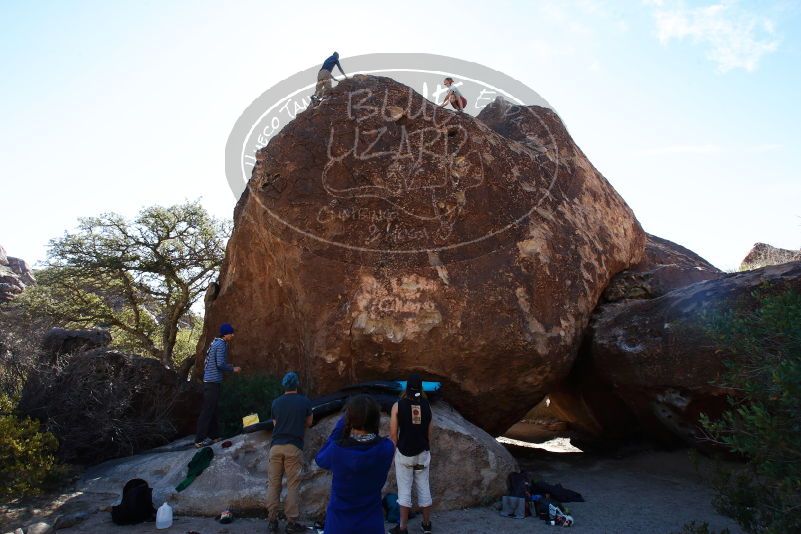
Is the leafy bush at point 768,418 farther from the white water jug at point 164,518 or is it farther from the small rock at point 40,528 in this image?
the small rock at point 40,528

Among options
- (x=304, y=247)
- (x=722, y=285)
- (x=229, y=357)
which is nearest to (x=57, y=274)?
(x=229, y=357)

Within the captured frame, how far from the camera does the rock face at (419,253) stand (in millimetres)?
7418

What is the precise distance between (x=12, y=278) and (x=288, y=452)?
3680 cm

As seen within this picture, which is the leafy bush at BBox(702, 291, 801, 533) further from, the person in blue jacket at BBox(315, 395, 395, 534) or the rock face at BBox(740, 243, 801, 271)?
the rock face at BBox(740, 243, 801, 271)

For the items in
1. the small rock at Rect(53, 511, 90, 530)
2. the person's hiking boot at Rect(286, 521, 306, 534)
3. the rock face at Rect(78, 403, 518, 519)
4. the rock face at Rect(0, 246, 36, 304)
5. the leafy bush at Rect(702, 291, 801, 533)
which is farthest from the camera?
the rock face at Rect(0, 246, 36, 304)

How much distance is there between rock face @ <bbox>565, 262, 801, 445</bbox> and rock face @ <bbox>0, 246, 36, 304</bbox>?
2201 centimetres

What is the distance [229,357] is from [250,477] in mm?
4164

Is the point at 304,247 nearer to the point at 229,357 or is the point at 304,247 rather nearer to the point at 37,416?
the point at 229,357

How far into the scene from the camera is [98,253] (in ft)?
52.0

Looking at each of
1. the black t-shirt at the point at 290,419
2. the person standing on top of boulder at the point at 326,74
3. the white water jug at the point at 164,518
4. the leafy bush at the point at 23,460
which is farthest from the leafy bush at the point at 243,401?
Result: the person standing on top of boulder at the point at 326,74

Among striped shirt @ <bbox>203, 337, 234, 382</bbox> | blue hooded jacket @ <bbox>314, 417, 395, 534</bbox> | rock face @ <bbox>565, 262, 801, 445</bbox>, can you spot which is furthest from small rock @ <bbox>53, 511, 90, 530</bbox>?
rock face @ <bbox>565, 262, 801, 445</bbox>

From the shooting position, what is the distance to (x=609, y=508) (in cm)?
629

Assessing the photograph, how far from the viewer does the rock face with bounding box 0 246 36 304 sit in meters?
29.6

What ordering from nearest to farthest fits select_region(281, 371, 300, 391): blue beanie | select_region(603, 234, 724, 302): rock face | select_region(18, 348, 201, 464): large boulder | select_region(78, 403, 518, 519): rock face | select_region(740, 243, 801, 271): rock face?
select_region(281, 371, 300, 391): blue beanie → select_region(78, 403, 518, 519): rock face → select_region(18, 348, 201, 464): large boulder → select_region(603, 234, 724, 302): rock face → select_region(740, 243, 801, 271): rock face
